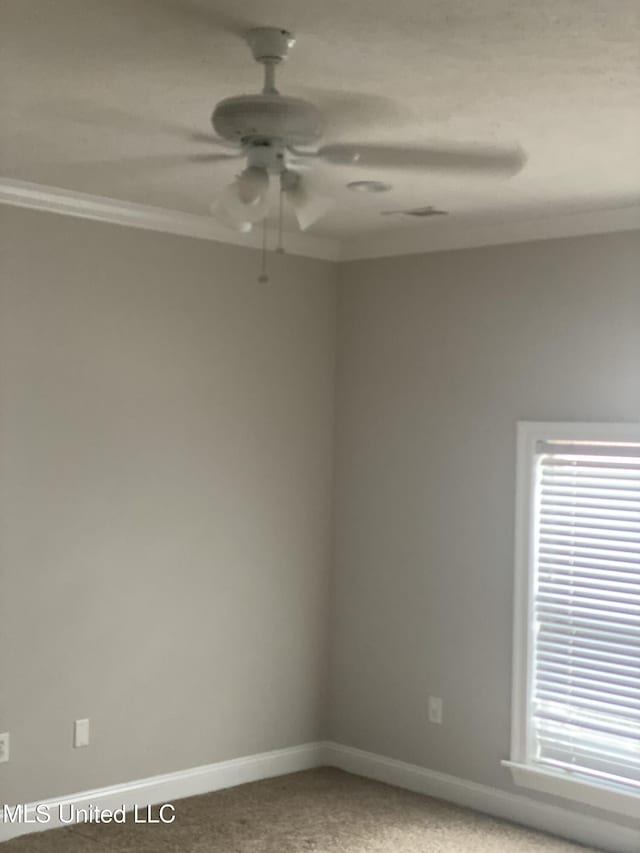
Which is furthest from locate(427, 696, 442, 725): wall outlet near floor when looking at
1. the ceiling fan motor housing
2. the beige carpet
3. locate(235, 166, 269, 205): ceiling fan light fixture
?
the ceiling fan motor housing

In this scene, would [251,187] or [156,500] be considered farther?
[156,500]

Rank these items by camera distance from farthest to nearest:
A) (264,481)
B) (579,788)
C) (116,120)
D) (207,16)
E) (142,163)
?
(264,481) < (579,788) < (142,163) < (116,120) < (207,16)

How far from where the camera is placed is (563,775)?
446cm

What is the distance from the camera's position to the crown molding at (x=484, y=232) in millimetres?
4422

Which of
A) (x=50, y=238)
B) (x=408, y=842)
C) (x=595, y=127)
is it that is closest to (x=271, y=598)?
(x=408, y=842)

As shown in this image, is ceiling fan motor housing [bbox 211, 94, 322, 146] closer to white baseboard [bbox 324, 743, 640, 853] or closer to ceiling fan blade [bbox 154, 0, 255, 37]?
ceiling fan blade [bbox 154, 0, 255, 37]

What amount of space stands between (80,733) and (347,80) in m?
2.92

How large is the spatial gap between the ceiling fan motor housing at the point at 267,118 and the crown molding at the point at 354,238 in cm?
183

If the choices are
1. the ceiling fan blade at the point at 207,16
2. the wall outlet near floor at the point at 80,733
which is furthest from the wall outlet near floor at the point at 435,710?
the ceiling fan blade at the point at 207,16

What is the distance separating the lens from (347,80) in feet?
9.37

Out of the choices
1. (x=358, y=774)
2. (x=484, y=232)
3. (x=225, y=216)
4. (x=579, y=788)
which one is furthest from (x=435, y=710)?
(x=225, y=216)

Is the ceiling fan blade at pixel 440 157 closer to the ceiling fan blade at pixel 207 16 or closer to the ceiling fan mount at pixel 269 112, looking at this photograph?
the ceiling fan mount at pixel 269 112

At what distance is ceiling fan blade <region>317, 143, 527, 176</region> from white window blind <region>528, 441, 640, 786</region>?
1384mm

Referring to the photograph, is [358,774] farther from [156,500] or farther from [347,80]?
[347,80]
